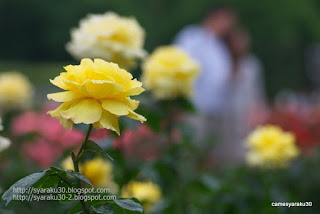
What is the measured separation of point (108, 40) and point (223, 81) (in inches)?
138

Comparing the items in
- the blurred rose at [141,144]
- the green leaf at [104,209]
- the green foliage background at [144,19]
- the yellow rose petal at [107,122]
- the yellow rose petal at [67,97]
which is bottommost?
the green leaf at [104,209]

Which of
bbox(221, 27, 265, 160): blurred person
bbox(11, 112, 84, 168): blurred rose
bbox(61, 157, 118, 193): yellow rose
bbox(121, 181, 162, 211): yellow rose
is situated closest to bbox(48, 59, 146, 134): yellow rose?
bbox(61, 157, 118, 193): yellow rose

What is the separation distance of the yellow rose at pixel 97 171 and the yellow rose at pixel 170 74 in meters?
0.33

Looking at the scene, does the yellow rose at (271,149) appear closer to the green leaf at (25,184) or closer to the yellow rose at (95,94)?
the yellow rose at (95,94)

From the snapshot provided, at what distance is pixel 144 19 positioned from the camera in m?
10.5

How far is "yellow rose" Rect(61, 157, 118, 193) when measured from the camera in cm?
209

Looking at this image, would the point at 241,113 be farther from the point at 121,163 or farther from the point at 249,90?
the point at 121,163

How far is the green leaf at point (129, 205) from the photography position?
1057 mm

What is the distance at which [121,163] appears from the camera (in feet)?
6.33

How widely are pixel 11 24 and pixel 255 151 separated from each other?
9.37 metres

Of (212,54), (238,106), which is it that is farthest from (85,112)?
(238,106)

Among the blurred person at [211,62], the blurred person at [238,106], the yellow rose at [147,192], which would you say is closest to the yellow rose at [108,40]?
the yellow rose at [147,192]

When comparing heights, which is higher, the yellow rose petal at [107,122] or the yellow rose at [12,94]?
the yellow rose at [12,94]

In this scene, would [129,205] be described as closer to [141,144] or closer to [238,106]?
[141,144]
